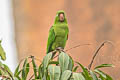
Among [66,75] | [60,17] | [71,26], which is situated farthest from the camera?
[71,26]

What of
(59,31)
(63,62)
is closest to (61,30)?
(59,31)

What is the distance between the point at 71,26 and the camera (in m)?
2.29

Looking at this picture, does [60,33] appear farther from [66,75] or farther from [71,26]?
[71,26]

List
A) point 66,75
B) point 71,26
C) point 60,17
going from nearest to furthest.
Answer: point 66,75
point 60,17
point 71,26

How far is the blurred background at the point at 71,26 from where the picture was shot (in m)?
2.14

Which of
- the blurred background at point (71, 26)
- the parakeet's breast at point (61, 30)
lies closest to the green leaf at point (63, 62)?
the parakeet's breast at point (61, 30)

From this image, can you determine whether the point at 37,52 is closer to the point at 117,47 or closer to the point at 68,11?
the point at 68,11

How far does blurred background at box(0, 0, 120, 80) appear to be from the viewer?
7.03ft

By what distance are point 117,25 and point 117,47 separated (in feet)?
0.61

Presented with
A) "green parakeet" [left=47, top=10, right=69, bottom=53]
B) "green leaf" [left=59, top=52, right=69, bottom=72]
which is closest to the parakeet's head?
"green parakeet" [left=47, top=10, right=69, bottom=53]

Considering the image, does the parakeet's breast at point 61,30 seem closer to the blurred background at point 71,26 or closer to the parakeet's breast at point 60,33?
the parakeet's breast at point 60,33

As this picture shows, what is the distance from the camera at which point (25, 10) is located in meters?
2.44

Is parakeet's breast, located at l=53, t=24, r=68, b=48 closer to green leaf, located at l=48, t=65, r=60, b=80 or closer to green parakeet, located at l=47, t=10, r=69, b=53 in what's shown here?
green parakeet, located at l=47, t=10, r=69, b=53

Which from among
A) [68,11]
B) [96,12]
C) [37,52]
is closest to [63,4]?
[68,11]
